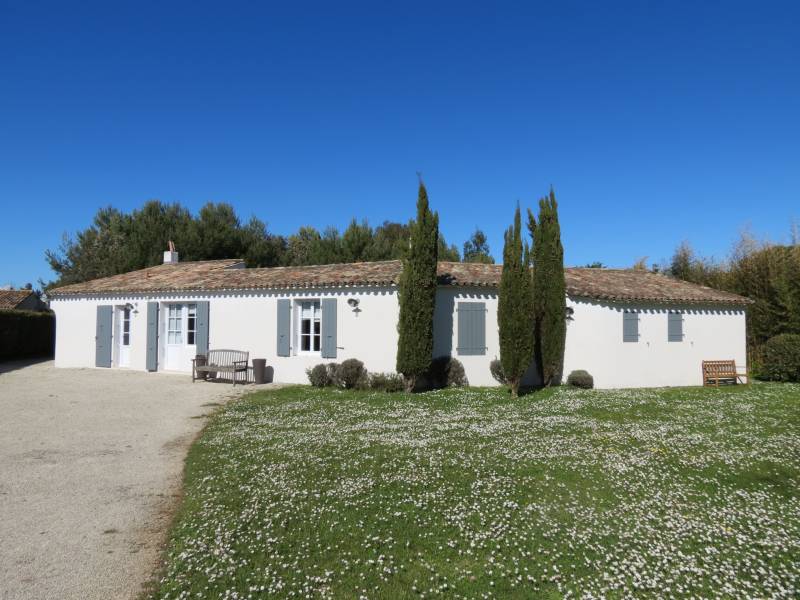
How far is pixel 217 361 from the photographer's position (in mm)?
15016

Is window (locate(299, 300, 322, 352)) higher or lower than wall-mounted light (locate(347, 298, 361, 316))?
lower

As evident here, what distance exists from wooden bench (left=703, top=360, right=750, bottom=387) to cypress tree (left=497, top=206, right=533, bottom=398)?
6546 mm

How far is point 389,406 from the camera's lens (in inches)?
417

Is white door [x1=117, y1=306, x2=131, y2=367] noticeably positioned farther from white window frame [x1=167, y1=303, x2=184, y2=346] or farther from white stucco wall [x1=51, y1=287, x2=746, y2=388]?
white stucco wall [x1=51, y1=287, x2=746, y2=388]

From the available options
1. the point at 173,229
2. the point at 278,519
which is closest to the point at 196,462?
the point at 278,519

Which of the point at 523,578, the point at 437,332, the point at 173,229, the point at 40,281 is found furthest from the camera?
the point at 40,281

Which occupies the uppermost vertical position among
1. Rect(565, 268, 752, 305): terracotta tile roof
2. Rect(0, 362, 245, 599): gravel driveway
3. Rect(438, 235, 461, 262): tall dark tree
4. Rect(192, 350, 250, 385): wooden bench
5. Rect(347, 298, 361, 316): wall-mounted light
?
Rect(438, 235, 461, 262): tall dark tree

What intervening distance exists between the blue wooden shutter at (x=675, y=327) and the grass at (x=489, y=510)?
18.5ft

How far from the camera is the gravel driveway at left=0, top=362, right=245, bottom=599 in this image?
12.1ft

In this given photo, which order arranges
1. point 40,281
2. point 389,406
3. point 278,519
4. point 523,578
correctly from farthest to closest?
point 40,281
point 389,406
point 278,519
point 523,578

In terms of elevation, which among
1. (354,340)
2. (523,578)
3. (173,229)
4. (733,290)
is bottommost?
(523,578)

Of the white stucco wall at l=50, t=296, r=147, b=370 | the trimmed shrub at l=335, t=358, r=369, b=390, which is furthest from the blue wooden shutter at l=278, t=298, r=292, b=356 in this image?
the white stucco wall at l=50, t=296, r=147, b=370

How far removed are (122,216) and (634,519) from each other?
33.1 metres

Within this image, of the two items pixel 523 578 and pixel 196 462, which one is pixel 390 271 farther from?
pixel 523 578
